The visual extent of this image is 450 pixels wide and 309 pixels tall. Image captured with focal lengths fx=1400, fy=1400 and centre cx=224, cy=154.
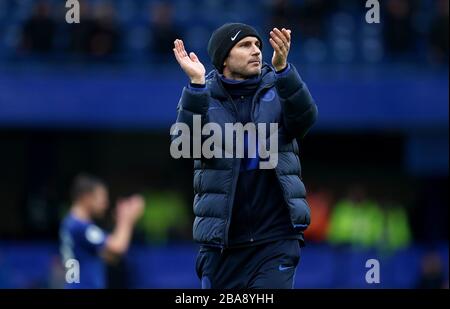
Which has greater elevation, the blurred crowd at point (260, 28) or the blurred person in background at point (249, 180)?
the blurred crowd at point (260, 28)

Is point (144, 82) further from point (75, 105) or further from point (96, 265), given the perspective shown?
point (96, 265)

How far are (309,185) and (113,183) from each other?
308 cm

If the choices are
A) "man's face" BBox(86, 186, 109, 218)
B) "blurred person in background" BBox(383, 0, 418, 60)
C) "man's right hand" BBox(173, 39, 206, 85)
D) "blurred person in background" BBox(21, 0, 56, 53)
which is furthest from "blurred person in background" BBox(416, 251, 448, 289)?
"man's right hand" BBox(173, 39, 206, 85)

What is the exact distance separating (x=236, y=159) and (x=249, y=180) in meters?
0.14

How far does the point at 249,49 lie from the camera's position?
25.4 feet

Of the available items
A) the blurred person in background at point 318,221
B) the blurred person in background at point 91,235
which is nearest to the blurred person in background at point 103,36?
the blurred person in background at point 318,221

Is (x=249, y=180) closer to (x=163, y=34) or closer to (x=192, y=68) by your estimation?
(x=192, y=68)

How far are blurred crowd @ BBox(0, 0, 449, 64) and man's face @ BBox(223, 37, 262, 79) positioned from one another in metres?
11.6

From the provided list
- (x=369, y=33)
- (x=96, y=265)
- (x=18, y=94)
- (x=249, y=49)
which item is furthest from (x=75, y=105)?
(x=249, y=49)

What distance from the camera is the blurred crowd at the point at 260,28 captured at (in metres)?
19.5

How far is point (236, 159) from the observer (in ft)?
24.9

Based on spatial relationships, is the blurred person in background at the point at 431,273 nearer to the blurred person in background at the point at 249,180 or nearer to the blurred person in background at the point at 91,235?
the blurred person in background at the point at 91,235

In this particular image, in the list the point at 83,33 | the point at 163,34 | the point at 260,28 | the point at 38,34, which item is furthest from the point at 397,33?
the point at 38,34

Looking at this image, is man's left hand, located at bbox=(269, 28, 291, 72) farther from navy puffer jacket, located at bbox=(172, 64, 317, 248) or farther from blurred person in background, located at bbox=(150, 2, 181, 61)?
blurred person in background, located at bbox=(150, 2, 181, 61)
